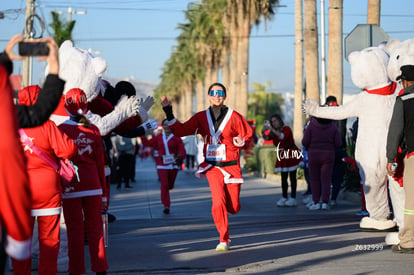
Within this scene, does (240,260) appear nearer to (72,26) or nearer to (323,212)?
(323,212)

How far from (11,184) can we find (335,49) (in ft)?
62.7

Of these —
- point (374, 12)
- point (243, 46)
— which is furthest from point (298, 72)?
point (374, 12)

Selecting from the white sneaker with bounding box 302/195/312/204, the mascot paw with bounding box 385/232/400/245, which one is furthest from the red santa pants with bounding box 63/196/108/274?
the white sneaker with bounding box 302/195/312/204

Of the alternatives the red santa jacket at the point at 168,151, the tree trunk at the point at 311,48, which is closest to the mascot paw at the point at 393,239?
the red santa jacket at the point at 168,151

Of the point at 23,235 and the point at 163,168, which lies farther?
the point at 163,168

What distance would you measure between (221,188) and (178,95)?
87.0 m

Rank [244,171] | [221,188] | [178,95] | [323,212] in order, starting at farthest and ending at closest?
1. [178,95]
2. [244,171]
3. [323,212]
4. [221,188]

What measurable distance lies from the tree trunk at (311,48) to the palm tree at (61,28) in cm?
1639

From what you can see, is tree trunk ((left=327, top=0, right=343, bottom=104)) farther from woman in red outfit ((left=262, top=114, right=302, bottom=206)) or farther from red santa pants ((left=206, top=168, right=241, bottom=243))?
red santa pants ((left=206, top=168, right=241, bottom=243))

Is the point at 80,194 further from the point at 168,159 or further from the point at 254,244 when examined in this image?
the point at 168,159

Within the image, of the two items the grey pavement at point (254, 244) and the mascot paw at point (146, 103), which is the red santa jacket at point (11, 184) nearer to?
the grey pavement at point (254, 244)

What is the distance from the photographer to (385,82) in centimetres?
1085

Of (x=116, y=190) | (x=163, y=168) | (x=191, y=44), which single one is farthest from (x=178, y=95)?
(x=163, y=168)

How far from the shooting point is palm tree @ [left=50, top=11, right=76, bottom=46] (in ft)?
128
